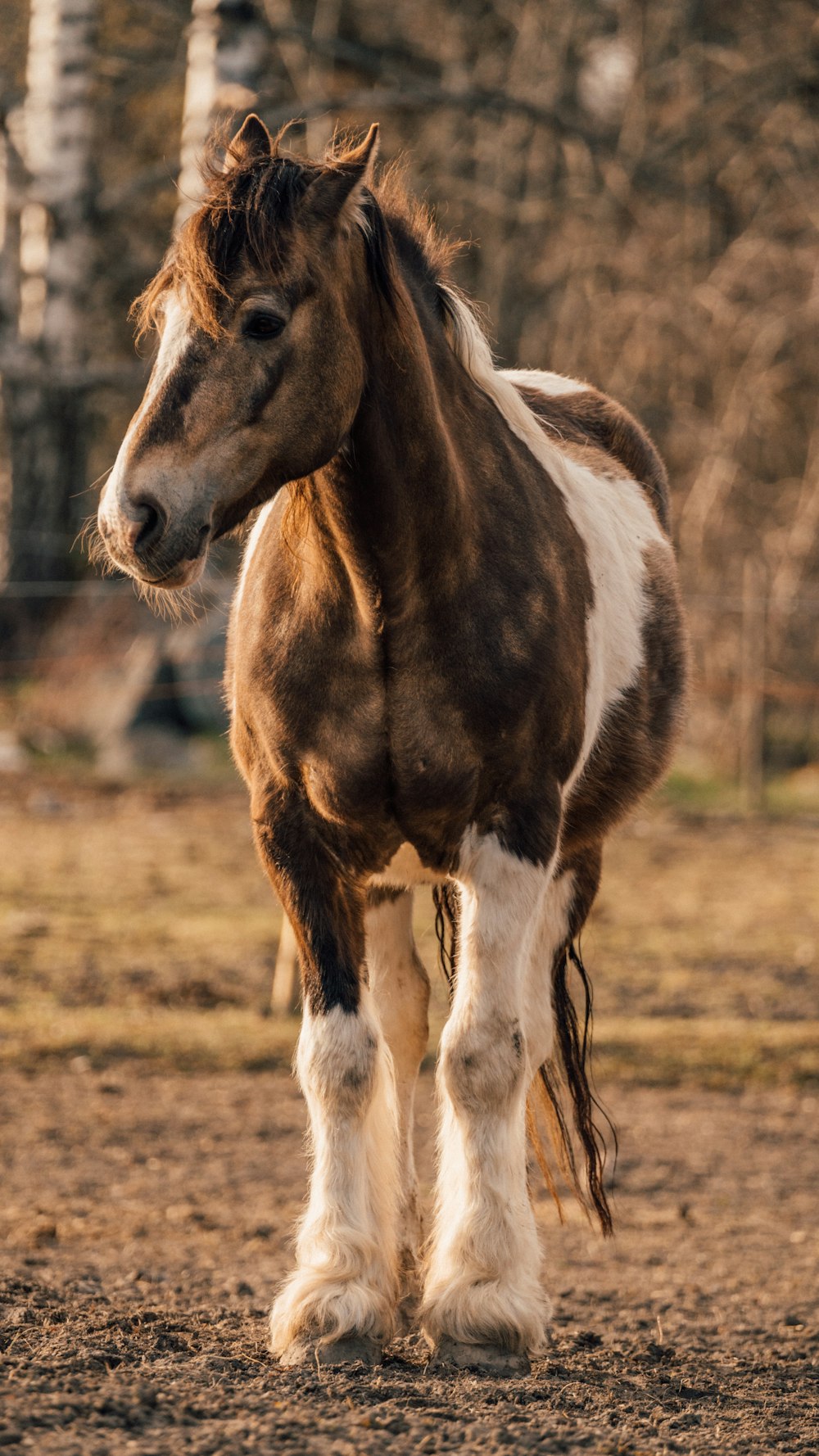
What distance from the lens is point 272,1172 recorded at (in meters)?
5.80

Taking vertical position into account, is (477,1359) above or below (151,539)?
below

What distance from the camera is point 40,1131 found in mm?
6012

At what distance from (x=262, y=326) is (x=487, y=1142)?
5.96 ft

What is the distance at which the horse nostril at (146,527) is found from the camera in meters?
2.87

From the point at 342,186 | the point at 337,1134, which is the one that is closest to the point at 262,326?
the point at 342,186

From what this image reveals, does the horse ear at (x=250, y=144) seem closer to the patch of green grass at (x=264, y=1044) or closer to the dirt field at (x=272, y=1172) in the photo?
the dirt field at (x=272, y=1172)

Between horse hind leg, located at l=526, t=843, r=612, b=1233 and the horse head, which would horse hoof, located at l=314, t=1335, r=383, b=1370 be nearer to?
horse hind leg, located at l=526, t=843, r=612, b=1233

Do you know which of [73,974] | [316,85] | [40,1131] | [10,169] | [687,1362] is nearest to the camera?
[687,1362]

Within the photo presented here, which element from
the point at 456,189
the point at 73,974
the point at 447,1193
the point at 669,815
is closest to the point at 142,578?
the point at 447,1193

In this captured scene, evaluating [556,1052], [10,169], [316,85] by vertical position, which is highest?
[316,85]

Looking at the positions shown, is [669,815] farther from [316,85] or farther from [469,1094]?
[469,1094]

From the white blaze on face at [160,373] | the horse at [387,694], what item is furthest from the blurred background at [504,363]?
the white blaze on face at [160,373]

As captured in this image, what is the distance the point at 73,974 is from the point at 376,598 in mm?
5149

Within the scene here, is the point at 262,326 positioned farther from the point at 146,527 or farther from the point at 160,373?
the point at 146,527
